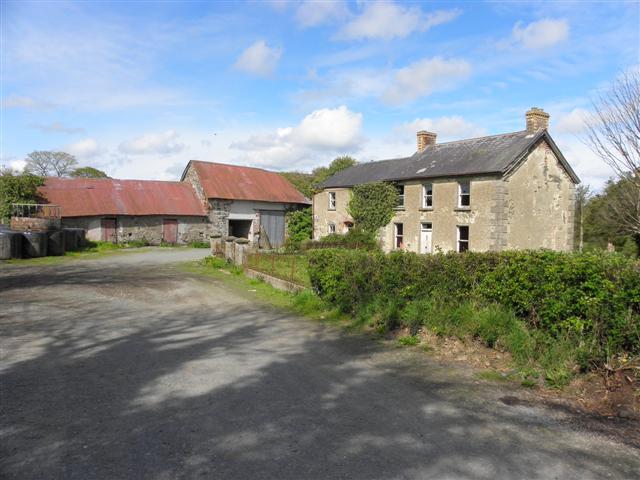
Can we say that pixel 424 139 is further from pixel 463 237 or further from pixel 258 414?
pixel 258 414

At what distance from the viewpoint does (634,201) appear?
60.0 ft

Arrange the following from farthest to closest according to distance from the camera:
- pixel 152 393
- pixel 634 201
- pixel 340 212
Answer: pixel 340 212 → pixel 634 201 → pixel 152 393

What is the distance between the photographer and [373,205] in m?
30.0

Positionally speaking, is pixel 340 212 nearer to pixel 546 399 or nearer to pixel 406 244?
pixel 406 244

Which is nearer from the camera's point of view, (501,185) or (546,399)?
(546,399)

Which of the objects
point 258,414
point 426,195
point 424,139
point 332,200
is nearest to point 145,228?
point 332,200

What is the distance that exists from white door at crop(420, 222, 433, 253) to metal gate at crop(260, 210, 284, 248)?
483 inches

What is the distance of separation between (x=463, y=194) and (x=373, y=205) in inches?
240

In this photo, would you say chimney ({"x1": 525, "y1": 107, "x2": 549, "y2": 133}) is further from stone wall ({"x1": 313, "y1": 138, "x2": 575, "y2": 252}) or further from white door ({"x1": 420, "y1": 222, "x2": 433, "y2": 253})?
white door ({"x1": 420, "y1": 222, "x2": 433, "y2": 253})

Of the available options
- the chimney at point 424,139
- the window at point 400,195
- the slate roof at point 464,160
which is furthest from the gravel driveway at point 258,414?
the chimney at point 424,139

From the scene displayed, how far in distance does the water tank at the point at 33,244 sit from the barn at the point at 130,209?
23.6ft

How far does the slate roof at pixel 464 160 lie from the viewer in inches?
955

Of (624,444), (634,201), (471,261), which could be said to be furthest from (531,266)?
(634,201)

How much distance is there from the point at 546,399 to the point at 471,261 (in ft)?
8.94
